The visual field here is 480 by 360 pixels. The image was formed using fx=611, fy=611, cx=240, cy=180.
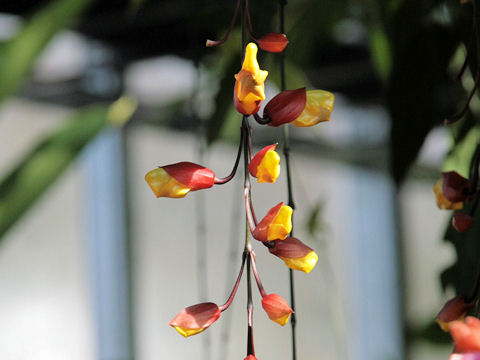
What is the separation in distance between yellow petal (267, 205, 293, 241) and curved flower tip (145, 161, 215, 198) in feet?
0.06

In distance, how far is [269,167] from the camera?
11 centimetres

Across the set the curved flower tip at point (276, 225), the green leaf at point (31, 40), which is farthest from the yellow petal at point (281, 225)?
the green leaf at point (31, 40)

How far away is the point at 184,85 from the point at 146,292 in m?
0.33

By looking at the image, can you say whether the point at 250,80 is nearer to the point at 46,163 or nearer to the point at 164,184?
the point at 164,184

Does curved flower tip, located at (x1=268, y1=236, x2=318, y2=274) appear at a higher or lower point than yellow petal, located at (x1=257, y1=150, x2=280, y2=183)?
lower

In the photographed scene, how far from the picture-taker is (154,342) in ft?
3.11

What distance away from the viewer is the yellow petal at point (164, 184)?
0.11 metres

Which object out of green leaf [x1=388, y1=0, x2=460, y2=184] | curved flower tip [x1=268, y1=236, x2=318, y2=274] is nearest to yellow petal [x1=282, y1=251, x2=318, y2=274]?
curved flower tip [x1=268, y1=236, x2=318, y2=274]

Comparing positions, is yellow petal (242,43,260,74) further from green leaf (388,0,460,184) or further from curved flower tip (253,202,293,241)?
green leaf (388,0,460,184)

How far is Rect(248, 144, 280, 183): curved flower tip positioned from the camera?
0.36 feet

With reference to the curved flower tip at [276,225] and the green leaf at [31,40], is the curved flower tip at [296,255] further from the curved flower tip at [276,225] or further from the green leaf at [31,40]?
the green leaf at [31,40]

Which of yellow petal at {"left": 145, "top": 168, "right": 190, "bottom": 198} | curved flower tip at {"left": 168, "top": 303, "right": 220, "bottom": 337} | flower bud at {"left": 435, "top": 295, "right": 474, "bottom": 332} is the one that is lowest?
flower bud at {"left": 435, "top": 295, "right": 474, "bottom": 332}

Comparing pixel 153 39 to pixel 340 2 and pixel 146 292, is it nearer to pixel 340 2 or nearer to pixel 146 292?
pixel 340 2

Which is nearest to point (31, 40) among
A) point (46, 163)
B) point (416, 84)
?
point (46, 163)
